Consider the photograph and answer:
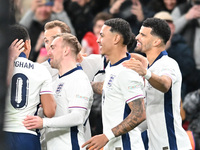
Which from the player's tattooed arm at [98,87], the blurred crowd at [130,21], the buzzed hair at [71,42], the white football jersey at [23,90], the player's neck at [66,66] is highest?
the blurred crowd at [130,21]

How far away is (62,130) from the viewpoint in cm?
342

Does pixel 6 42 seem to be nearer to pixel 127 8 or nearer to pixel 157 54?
pixel 157 54

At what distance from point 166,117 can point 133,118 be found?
0.75 metres

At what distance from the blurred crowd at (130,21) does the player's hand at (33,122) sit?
315 centimetres

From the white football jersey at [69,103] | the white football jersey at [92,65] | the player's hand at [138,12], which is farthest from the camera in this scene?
the player's hand at [138,12]

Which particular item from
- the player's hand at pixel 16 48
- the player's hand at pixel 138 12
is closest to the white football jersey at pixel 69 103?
the player's hand at pixel 16 48

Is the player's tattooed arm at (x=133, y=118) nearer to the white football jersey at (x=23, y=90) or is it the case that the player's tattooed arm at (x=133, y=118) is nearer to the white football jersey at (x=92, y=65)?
the white football jersey at (x=23, y=90)

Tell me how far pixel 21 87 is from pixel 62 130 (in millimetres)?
566

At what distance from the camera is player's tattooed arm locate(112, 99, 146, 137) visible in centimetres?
306

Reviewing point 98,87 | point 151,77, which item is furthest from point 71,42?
point 151,77

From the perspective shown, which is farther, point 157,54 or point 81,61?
point 81,61

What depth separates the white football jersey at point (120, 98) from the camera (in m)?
3.14

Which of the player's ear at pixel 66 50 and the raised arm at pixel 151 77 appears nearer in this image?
the raised arm at pixel 151 77

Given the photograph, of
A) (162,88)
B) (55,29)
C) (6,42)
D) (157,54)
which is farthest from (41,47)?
(6,42)
